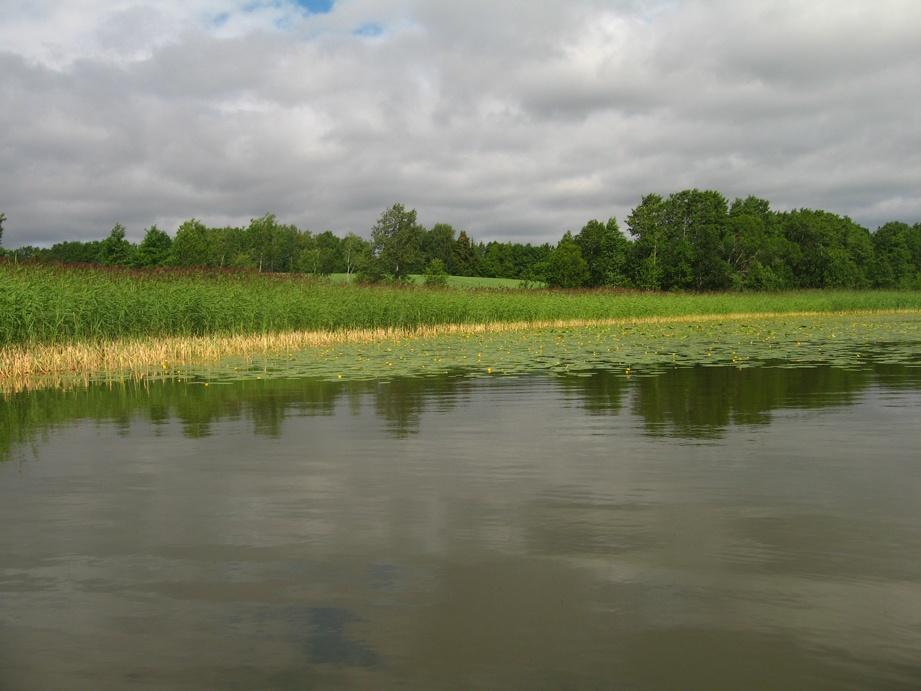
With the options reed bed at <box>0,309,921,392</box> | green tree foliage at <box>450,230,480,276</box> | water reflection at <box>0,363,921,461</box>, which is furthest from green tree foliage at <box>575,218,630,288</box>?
water reflection at <box>0,363,921,461</box>

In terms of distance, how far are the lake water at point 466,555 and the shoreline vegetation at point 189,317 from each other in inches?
293

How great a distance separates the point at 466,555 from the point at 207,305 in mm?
18196

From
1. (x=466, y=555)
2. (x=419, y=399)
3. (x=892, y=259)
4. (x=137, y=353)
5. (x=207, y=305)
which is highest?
(x=892, y=259)

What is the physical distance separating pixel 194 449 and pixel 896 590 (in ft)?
22.4

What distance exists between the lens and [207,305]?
70.6 ft

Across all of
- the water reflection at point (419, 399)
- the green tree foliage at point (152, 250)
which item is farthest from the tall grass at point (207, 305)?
the green tree foliage at point (152, 250)

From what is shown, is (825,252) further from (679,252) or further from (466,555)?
(466,555)

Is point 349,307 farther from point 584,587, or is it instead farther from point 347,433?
point 584,587

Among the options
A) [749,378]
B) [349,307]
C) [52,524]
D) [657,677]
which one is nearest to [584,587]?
[657,677]

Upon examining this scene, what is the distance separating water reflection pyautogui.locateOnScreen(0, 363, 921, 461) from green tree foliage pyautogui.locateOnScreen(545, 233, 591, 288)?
71.7 m

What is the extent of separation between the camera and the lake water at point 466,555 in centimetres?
350

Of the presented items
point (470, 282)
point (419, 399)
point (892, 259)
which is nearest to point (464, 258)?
point (470, 282)

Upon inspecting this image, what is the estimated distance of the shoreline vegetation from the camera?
16469 millimetres

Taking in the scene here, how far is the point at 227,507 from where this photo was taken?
20.1ft
